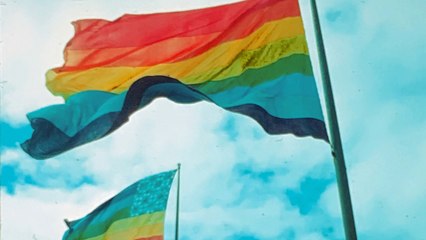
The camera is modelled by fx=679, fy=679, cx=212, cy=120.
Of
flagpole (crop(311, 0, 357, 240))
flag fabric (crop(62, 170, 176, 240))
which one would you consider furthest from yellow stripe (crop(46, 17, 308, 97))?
flag fabric (crop(62, 170, 176, 240))

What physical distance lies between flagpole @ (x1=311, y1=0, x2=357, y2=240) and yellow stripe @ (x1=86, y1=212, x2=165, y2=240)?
7354mm

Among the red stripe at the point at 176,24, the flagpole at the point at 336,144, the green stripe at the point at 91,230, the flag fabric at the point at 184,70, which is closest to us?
the flagpole at the point at 336,144

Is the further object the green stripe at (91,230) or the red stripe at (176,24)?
the green stripe at (91,230)

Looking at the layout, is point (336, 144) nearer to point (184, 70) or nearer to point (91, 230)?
point (184, 70)

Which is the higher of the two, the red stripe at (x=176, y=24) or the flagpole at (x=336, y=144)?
the red stripe at (x=176, y=24)

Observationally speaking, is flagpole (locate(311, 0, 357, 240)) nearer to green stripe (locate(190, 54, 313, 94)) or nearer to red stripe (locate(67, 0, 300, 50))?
green stripe (locate(190, 54, 313, 94))

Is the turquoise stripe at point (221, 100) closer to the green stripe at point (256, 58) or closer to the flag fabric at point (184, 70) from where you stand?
the flag fabric at point (184, 70)

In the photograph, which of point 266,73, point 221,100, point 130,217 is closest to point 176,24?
point 221,100

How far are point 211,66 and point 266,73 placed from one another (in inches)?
38.4

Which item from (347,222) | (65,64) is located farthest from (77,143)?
(347,222)

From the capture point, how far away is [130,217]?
14258 mm

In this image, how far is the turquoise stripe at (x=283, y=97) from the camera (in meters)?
8.00

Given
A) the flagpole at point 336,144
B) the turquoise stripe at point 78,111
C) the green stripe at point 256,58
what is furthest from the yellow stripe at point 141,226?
the flagpole at point 336,144

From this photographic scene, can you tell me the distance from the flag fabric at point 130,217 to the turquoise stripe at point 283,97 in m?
5.89
